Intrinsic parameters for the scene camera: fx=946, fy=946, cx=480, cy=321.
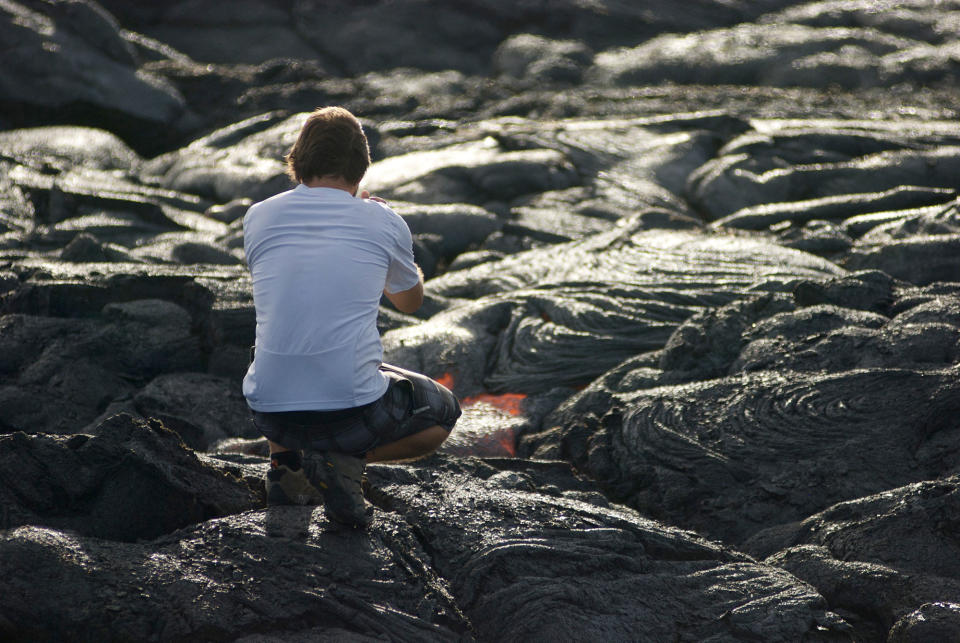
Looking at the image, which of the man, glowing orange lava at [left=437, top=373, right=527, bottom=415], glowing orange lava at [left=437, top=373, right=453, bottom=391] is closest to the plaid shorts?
the man

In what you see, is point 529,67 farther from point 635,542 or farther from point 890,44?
point 635,542

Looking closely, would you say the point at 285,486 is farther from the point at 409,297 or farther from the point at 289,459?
the point at 409,297

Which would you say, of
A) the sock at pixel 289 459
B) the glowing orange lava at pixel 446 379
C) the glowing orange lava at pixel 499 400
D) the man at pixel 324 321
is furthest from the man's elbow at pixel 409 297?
the glowing orange lava at pixel 446 379

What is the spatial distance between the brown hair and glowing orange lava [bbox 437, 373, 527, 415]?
9.26ft

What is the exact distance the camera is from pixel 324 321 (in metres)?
3.24

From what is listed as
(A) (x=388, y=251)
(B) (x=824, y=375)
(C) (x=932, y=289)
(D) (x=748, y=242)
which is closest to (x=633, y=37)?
(D) (x=748, y=242)

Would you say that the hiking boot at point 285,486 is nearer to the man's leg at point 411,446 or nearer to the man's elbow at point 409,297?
the man's leg at point 411,446

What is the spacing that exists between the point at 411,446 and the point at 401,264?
0.75 metres

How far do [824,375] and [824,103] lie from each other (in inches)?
393

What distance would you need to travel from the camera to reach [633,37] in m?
17.1

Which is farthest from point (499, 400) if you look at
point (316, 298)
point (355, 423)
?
point (316, 298)

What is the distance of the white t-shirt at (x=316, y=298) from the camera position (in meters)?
3.25

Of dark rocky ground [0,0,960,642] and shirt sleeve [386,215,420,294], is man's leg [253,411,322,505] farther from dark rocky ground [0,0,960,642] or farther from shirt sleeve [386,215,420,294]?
shirt sleeve [386,215,420,294]

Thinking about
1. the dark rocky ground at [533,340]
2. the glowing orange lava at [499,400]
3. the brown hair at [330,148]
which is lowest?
the glowing orange lava at [499,400]
